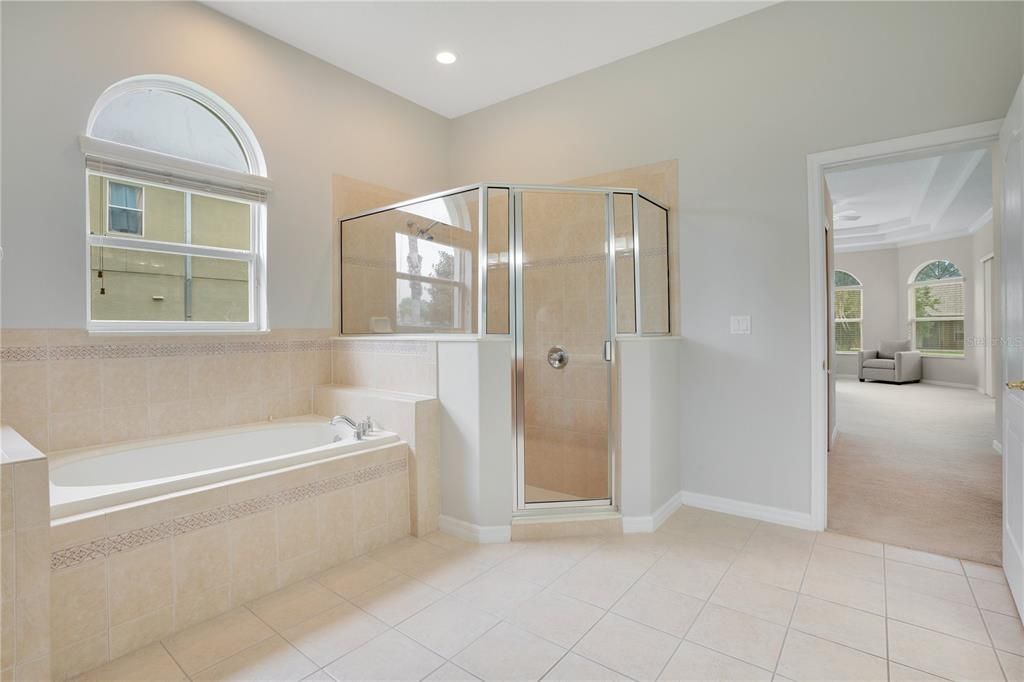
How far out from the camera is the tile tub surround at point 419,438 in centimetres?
261

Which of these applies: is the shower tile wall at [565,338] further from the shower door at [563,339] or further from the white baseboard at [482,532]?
the white baseboard at [482,532]

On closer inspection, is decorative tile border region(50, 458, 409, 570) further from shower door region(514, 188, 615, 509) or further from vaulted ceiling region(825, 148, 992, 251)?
vaulted ceiling region(825, 148, 992, 251)

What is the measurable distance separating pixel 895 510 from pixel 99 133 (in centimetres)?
476

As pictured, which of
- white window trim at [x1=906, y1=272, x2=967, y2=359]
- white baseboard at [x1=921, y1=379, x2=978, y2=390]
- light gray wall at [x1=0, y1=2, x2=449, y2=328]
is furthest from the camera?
white window trim at [x1=906, y1=272, x2=967, y2=359]

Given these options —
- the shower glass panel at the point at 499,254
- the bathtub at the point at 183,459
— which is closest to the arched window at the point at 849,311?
the shower glass panel at the point at 499,254

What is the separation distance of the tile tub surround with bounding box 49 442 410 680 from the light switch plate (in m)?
2.07

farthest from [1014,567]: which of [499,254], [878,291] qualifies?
[878,291]

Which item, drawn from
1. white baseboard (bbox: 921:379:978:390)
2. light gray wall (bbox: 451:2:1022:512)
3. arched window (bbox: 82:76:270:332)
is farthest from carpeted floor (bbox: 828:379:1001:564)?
arched window (bbox: 82:76:270:332)

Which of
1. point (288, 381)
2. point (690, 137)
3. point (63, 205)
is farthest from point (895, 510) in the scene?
point (63, 205)

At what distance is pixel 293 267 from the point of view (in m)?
3.15

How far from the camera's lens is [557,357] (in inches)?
109

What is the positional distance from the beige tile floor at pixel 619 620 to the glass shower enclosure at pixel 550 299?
48cm

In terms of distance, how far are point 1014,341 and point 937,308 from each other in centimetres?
844

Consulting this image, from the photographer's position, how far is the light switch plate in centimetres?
285
